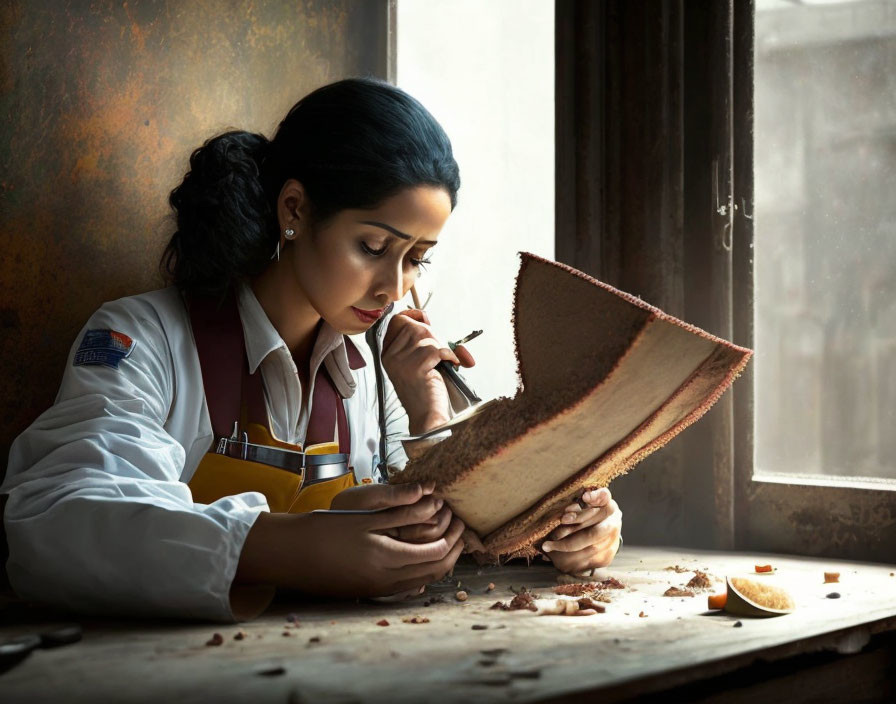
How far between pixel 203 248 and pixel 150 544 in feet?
2.13

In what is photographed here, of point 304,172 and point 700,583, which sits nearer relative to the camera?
point 700,583

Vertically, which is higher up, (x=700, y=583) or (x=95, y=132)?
(x=95, y=132)

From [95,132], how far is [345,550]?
39.2 inches

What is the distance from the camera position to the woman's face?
1538 millimetres

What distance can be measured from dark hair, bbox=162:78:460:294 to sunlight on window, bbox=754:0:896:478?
0.77 m

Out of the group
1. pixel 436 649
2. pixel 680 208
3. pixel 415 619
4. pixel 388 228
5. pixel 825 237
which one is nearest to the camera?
pixel 436 649

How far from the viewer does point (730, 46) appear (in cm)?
200

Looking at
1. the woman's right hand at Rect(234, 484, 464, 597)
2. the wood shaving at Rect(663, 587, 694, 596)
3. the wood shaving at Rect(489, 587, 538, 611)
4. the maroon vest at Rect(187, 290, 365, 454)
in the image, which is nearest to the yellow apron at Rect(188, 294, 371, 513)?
the maroon vest at Rect(187, 290, 365, 454)

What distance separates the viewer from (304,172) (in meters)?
1.64

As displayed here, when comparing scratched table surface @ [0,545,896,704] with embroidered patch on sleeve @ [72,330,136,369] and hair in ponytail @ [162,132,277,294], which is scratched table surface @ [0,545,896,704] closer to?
embroidered patch on sleeve @ [72,330,136,369]

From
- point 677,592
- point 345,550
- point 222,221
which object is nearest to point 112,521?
point 345,550

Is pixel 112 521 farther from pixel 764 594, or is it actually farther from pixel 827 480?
pixel 827 480

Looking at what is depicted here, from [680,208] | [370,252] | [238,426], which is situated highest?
[680,208]

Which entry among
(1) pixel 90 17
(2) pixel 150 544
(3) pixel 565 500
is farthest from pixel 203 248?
(3) pixel 565 500
